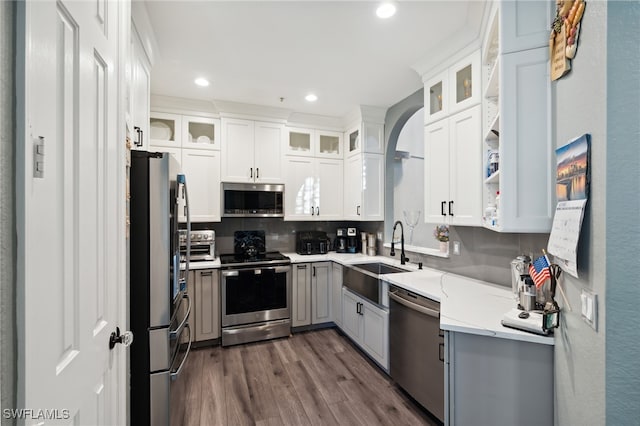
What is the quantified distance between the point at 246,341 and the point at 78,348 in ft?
8.41

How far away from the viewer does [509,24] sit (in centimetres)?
154

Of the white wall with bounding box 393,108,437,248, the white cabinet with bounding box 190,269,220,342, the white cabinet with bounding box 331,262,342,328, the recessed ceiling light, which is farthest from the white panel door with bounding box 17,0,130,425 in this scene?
the white wall with bounding box 393,108,437,248

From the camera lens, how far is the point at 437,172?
241 centimetres

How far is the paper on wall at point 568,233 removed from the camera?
3.45 feet

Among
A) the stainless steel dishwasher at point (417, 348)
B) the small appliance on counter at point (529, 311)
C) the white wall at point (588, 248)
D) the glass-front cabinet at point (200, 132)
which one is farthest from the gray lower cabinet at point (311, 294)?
the white wall at point (588, 248)

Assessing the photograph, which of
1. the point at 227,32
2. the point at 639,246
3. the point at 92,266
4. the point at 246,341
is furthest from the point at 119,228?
the point at 246,341

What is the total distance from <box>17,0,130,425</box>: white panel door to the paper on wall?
5.33 ft

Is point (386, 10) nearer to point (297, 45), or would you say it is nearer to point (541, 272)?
point (297, 45)

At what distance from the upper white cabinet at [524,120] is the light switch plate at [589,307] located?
1.87 ft

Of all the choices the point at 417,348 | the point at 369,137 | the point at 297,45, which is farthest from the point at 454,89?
the point at 417,348

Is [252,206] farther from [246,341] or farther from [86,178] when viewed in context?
[86,178]

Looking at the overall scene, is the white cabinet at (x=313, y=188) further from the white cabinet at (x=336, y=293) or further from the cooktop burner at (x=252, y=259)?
the white cabinet at (x=336, y=293)

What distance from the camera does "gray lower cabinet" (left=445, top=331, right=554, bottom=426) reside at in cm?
139

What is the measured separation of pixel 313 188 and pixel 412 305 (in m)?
2.20
